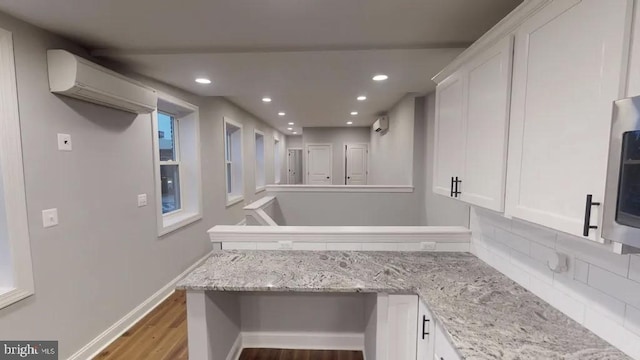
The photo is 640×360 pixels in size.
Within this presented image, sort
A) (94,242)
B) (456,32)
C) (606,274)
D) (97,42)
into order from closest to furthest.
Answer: (606,274) < (456,32) < (97,42) < (94,242)

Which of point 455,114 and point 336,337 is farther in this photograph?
point 336,337

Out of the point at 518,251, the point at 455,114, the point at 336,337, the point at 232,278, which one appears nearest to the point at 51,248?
the point at 232,278

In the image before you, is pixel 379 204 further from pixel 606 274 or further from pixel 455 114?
pixel 606 274

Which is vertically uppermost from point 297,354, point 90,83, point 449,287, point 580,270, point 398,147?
point 90,83

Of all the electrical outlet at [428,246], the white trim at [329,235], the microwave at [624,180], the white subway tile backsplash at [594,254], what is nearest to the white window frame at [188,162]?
the white trim at [329,235]

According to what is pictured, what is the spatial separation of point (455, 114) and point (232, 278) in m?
1.62

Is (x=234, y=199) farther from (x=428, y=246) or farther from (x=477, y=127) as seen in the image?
(x=477, y=127)

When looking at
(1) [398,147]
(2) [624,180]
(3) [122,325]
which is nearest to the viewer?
(2) [624,180]

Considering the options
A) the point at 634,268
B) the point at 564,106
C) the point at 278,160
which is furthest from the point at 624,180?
the point at 278,160

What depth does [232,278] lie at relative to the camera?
1603mm

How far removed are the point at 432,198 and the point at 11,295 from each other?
13.2 feet

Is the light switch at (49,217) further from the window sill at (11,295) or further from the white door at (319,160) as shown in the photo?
the white door at (319,160)

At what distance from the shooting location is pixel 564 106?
0.93 m

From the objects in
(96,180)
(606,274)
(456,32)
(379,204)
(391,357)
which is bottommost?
(391,357)
